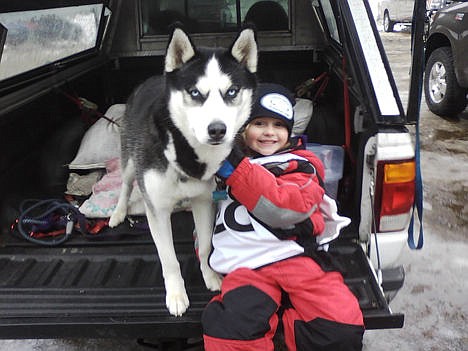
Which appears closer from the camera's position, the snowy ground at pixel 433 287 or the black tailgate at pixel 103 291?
the black tailgate at pixel 103 291

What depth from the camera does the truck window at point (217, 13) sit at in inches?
171

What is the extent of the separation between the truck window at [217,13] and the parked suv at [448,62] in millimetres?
2861

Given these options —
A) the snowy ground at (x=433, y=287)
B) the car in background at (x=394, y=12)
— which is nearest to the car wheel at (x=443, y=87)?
the snowy ground at (x=433, y=287)

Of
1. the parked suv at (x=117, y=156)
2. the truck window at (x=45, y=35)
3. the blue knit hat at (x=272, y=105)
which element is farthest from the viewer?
the truck window at (x=45, y=35)

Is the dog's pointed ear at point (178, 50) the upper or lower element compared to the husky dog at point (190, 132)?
upper

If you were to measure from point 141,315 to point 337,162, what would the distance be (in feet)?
4.38

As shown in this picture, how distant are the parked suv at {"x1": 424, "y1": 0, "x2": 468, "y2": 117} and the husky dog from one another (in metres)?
4.96

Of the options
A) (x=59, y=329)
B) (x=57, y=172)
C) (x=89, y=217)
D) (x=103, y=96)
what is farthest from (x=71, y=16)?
(x=59, y=329)

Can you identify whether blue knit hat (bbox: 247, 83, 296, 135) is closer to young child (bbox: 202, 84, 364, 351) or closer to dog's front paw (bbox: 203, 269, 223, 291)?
young child (bbox: 202, 84, 364, 351)

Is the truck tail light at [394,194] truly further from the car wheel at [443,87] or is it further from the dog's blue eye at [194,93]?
the car wheel at [443,87]

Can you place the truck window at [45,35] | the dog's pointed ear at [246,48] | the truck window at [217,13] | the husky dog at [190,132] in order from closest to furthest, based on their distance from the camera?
the husky dog at [190,132]
the dog's pointed ear at [246,48]
the truck window at [45,35]
the truck window at [217,13]

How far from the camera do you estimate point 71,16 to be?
3.91 m

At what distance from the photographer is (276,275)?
199 cm

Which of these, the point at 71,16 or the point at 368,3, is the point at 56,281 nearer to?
the point at 368,3
